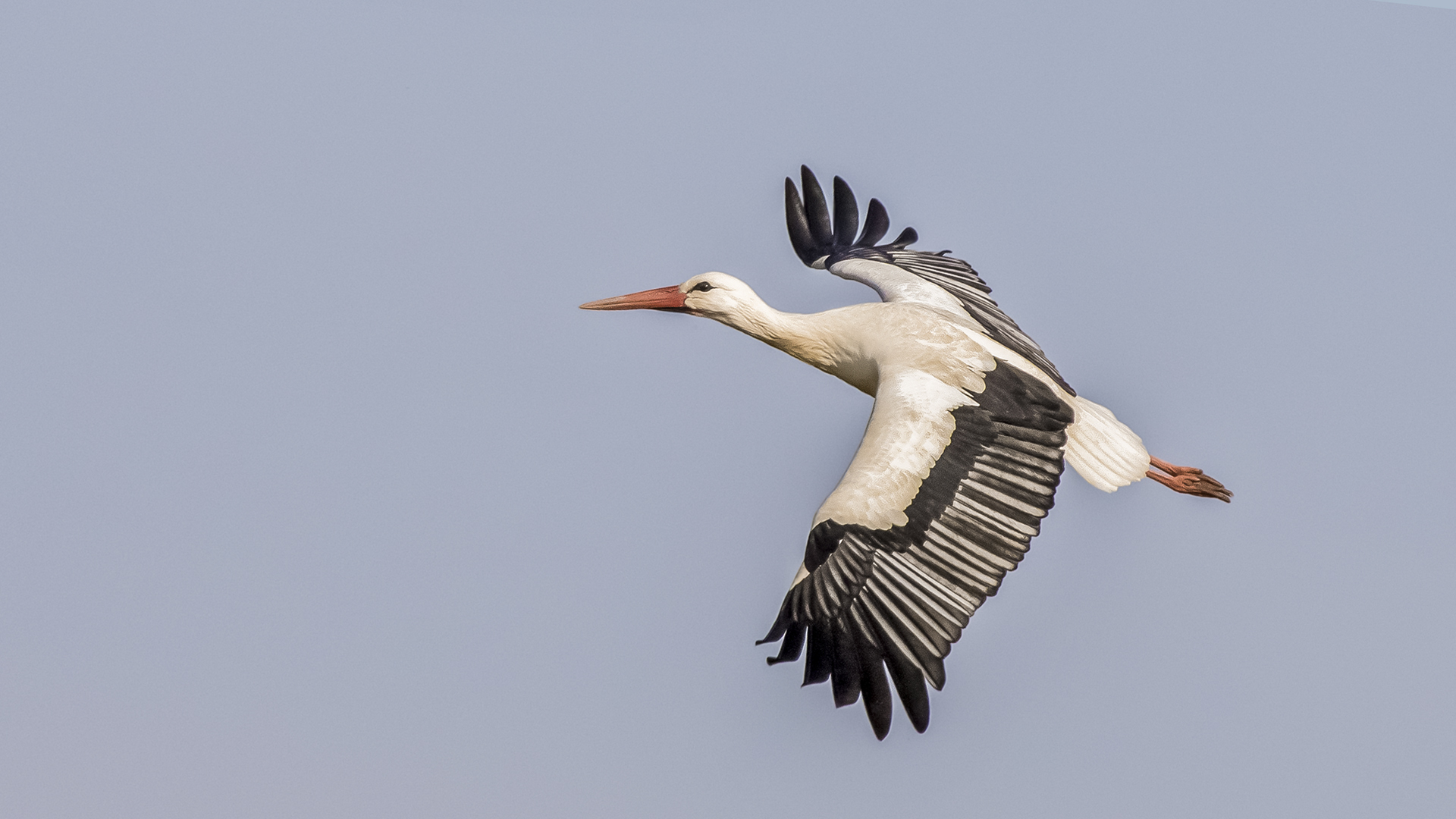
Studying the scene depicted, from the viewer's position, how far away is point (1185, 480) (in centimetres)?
877

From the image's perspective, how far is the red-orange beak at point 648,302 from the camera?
359 inches

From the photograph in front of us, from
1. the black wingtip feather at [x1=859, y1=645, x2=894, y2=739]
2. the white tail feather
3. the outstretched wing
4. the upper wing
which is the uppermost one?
the outstretched wing

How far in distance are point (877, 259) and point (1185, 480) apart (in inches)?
97.5

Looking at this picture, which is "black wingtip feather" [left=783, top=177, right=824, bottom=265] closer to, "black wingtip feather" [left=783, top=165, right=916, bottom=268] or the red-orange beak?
"black wingtip feather" [left=783, top=165, right=916, bottom=268]

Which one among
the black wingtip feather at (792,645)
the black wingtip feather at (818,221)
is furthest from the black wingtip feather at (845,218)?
the black wingtip feather at (792,645)

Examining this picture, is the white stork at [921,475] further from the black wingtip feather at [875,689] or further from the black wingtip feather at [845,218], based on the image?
the black wingtip feather at [845,218]

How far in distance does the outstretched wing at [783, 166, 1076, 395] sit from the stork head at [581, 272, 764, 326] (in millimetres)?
928

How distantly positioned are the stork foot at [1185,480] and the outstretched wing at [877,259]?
105 centimetres

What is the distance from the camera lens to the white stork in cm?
625

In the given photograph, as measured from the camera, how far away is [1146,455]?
7.91m

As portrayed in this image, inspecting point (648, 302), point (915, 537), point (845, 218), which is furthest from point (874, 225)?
point (915, 537)

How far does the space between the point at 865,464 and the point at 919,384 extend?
69 centimetres

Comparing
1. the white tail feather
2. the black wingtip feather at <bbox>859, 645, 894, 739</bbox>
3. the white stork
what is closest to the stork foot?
the white stork

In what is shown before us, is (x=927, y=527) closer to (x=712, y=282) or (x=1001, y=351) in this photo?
(x=1001, y=351)
